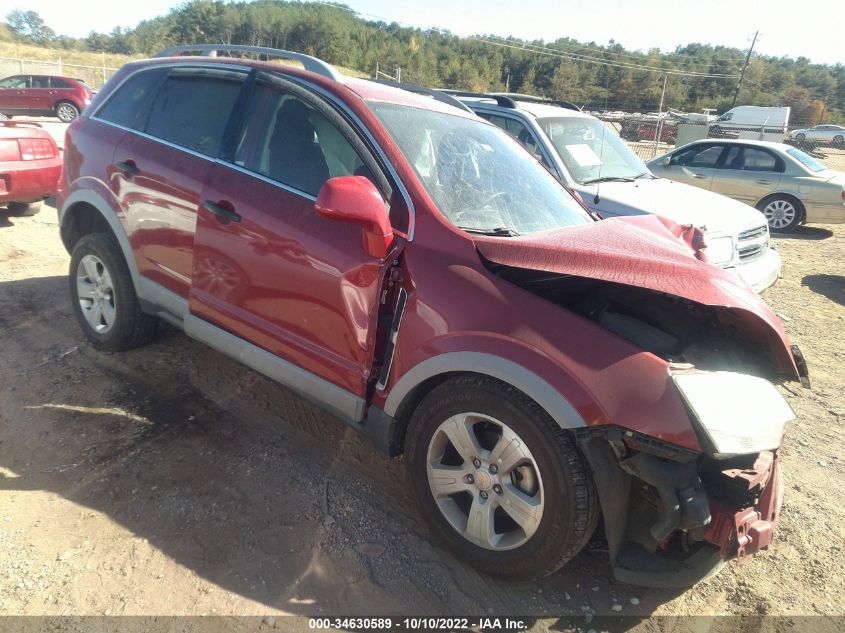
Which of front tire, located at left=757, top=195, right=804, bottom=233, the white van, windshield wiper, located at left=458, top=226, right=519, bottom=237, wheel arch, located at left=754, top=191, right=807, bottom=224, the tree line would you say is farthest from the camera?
the tree line

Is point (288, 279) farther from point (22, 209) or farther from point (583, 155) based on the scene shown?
point (22, 209)

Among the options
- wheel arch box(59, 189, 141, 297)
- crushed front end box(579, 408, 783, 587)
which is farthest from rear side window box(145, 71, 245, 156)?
crushed front end box(579, 408, 783, 587)

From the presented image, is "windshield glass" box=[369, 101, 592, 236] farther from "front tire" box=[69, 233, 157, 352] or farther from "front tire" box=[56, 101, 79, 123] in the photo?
"front tire" box=[56, 101, 79, 123]

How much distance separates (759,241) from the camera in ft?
18.8

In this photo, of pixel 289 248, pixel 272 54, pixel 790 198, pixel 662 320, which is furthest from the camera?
pixel 790 198

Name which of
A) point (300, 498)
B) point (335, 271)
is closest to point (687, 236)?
point (335, 271)

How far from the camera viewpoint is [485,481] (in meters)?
2.28

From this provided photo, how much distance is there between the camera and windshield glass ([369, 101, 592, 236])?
2627 millimetres

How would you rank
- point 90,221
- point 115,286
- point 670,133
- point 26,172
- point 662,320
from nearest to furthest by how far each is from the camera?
point 662,320
point 115,286
point 90,221
point 26,172
point 670,133

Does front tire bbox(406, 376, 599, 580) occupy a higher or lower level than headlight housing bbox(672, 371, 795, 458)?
lower

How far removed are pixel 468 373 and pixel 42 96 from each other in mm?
24537

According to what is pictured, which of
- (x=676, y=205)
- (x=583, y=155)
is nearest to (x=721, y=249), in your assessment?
(x=676, y=205)

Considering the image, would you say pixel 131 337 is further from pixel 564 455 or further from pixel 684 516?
pixel 684 516

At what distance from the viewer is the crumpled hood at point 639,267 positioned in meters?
2.04
